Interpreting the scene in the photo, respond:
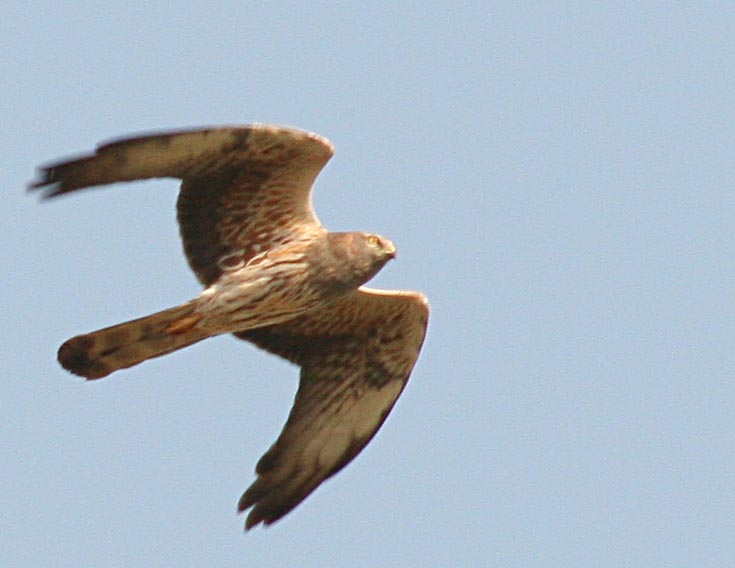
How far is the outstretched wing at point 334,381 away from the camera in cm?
1416

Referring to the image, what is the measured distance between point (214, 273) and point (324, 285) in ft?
2.79

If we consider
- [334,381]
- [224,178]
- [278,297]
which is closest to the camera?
[224,178]

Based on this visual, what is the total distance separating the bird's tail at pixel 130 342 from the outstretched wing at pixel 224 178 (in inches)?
16.8

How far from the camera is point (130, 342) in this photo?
13398 mm

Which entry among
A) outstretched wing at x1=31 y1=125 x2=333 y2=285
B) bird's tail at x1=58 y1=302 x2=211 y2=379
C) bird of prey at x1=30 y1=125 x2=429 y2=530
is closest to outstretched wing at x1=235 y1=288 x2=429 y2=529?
bird of prey at x1=30 y1=125 x2=429 y2=530

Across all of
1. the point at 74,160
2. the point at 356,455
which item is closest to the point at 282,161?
the point at 74,160

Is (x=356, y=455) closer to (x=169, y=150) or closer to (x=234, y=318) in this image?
(x=234, y=318)

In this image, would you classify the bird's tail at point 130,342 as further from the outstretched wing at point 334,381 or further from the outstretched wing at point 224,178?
the outstretched wing at point 334,381

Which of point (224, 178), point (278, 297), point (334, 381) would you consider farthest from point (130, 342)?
point (334, 381)

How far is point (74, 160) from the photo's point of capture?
12703 millimetres

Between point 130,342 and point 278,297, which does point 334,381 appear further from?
Answer: point 130,342

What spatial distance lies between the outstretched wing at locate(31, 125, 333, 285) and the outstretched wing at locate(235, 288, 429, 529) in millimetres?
901

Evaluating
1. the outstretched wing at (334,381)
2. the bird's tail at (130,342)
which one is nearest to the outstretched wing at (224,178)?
the bird's tail at (130,342)

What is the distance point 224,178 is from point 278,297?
974mm
